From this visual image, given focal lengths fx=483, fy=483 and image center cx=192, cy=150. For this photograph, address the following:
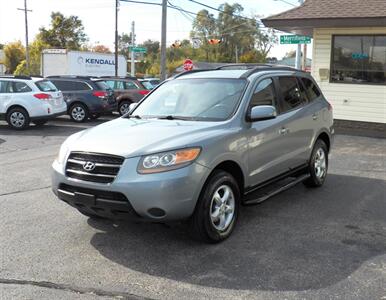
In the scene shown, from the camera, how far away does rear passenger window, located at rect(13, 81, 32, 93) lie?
15156 mm

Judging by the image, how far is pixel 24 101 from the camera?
1495 centimetres

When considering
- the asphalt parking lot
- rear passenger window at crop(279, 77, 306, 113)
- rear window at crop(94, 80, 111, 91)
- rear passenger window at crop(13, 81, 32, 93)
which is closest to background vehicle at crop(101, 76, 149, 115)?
rear window at crop(94, 80, 111, 91)

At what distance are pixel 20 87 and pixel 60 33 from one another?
59.1m

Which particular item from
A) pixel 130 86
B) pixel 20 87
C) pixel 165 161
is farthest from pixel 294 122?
pixel 130 86

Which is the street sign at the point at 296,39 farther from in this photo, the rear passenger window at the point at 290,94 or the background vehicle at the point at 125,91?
the rear passenger window at the point at 290,94

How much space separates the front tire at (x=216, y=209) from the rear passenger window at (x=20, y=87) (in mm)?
11754

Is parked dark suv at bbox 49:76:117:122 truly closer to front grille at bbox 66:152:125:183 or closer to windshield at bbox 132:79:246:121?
windshield at bbox 132:79:246:121

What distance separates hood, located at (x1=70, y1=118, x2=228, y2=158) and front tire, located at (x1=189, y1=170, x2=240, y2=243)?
46cm

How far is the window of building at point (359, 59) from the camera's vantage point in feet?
44.9

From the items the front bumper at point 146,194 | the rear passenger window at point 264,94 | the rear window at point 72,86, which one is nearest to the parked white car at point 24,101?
the rear window at point 72,86

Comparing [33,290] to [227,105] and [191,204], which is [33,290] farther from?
[227,105]

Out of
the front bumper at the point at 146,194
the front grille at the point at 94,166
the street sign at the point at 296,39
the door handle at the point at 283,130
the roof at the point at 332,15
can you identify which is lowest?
the front bumper at the point at 146,194

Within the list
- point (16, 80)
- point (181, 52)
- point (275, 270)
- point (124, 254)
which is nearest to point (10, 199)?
point (124, 254)

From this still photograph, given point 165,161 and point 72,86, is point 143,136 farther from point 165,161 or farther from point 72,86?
point 72,86
